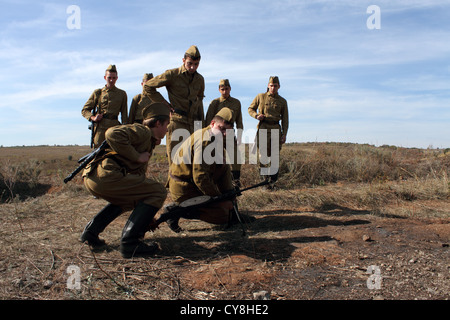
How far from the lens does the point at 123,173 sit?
3480 millimetres

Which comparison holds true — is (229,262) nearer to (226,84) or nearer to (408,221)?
(408,221)

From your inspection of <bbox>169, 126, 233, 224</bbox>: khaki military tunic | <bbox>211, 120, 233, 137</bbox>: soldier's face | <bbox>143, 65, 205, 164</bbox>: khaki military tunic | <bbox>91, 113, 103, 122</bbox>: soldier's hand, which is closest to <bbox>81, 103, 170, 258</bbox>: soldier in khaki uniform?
<bbox>169, 126, 233, 224</bbox>: khaki military tunic

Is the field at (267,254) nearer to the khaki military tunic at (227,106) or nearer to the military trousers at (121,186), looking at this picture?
the military trousers at (121,186)

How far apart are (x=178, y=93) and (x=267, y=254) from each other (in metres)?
2.76

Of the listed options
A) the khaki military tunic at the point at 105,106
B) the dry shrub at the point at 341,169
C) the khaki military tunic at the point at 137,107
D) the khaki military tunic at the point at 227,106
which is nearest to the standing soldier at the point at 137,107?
the khaki military tunic at the point at 137,107

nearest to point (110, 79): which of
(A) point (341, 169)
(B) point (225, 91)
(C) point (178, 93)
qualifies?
(C) point (178, 93)

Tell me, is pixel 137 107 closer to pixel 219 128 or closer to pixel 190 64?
pixel 190 64

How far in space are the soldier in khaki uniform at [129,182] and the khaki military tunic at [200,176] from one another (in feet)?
1.49

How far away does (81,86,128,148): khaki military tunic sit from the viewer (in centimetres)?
646

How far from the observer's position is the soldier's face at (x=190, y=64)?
16.7 feet
